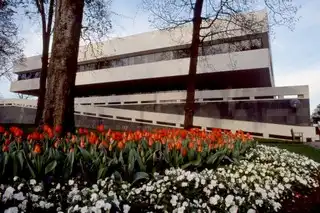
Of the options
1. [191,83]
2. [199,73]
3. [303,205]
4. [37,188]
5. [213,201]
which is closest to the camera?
[37,188]

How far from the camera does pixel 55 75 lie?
6.89m

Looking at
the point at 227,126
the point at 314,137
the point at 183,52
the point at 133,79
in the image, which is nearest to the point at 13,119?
the point at 133,79

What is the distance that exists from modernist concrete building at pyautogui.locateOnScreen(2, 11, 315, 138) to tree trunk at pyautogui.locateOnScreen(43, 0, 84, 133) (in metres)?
10.5

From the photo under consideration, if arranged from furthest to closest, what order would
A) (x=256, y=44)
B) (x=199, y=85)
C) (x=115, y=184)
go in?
(x=199, y=85) → (x=256, y=44) → (x=115, y=184)

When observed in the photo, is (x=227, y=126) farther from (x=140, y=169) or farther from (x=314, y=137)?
(x=140, y=169)

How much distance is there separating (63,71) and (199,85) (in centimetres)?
2977

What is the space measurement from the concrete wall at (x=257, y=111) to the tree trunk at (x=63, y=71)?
1799 cm

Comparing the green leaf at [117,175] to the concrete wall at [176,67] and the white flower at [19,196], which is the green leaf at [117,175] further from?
the concrete wall at [176,67]

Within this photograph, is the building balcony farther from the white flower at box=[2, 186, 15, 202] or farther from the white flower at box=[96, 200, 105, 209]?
the white flower at box=[2, 186, 15, 202]

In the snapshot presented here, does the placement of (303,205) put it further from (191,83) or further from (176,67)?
(176,67)

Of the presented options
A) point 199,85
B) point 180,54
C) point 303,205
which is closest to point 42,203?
point 303,205

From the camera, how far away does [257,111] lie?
22.8m

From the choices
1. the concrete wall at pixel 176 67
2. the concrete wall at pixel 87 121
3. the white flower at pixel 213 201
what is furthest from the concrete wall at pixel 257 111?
the white flower at pixel 213 201

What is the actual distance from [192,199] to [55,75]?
4343 millimetres
